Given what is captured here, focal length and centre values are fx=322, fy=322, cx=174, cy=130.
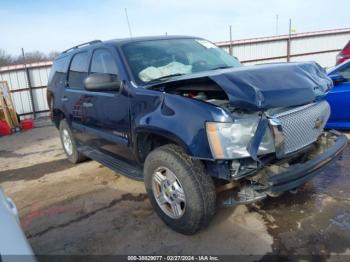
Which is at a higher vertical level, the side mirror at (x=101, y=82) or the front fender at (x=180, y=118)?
the side mirror at (x=101, y=82)

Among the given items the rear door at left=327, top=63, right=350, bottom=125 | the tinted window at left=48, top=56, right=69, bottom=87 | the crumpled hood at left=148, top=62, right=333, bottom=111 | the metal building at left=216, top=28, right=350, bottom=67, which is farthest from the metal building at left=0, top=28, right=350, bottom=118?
the crumpled hood at left=148, top=62, right=333, bottom=111

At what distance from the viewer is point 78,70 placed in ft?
15.9

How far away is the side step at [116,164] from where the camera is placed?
358cm

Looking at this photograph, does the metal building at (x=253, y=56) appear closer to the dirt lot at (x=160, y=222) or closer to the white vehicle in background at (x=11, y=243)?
the dirt lot at (x=160, y=222)

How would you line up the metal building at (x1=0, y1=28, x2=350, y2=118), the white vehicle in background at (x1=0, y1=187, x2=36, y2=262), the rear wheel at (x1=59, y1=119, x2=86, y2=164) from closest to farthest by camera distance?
1. the white vehicle in background at (x1=0, y1=187, x2=36, y2=262)
2. the rear wheel at (x1=59, y1=119, x2=86, y2=164)
3. the metal building at (x1=0, y1=28, x2=350, y2=118)

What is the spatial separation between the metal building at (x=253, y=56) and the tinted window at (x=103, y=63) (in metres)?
10.4

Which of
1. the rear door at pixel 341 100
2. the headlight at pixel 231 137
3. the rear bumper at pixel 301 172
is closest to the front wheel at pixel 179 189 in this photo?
the headlight at pixel 231 137

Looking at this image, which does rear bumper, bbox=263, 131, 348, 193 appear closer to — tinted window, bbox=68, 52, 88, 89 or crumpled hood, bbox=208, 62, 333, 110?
crumpled hood, bbox=208, 62, 333, 110

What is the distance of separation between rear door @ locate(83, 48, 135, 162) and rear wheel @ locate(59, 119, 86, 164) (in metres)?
1.01

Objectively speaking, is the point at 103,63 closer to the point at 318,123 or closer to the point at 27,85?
the point at 318,123

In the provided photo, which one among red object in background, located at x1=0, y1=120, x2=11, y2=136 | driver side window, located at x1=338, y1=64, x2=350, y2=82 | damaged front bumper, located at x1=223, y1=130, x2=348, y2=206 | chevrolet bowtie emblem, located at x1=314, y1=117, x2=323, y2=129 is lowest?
red object in background, located at x1=0, y1=120, x2=11, y2=136

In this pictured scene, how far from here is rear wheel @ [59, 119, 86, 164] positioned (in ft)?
18.0

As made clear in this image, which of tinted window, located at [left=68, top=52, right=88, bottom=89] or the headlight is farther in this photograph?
tinted window, located at [left=68, top=52, right=88, bottom=89]

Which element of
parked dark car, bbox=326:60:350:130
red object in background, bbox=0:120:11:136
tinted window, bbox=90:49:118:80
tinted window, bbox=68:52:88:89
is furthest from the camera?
red object in background, bbox=0:120:11:136
